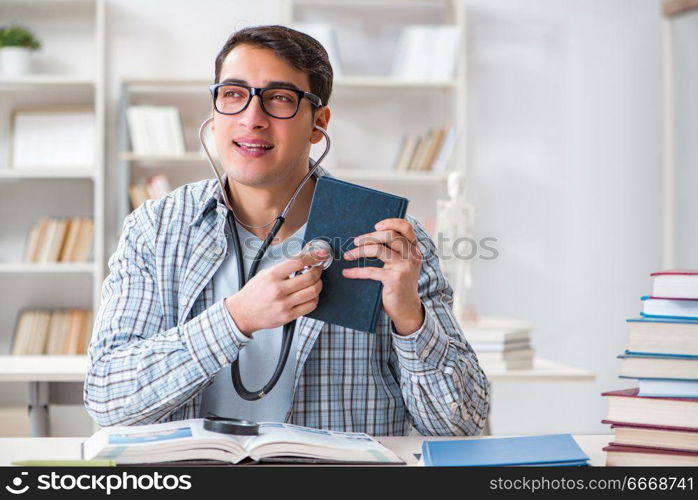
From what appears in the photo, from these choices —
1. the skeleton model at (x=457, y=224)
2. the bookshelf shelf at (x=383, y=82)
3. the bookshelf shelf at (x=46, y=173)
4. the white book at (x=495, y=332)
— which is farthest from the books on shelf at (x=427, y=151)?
the bookshelf shelf at (x=46, y=173)

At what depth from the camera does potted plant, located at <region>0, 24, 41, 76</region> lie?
3.68 metres

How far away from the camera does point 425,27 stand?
12.6 feet

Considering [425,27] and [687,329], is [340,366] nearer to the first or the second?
[687,329]

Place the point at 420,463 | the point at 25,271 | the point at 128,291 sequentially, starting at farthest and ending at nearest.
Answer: the point at 25,271, the point at 128,291, the point at 420,463

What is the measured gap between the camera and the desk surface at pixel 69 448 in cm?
112

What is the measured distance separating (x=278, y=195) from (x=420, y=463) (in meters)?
0.66

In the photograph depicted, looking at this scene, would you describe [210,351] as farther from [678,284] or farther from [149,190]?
[149,190]

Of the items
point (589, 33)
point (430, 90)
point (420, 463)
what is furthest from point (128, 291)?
point (589, 33)

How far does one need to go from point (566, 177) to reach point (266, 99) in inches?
114

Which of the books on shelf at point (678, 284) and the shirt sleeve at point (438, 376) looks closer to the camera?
the books on shelf at point (678, 284)

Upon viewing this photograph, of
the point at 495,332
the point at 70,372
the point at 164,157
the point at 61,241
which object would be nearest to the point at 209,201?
the point at 70,372

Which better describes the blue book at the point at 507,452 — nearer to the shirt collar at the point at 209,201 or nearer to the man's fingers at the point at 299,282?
the man's fingers at the point at 299,282

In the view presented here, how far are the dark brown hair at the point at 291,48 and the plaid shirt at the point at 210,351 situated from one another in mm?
269

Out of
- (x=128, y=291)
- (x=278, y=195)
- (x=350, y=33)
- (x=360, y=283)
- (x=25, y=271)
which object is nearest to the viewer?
(x=360, y=283)
